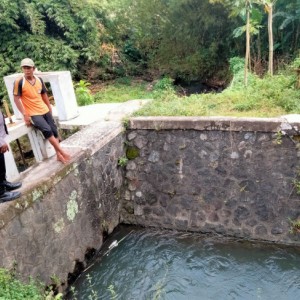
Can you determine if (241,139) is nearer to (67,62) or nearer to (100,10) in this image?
(67,62)

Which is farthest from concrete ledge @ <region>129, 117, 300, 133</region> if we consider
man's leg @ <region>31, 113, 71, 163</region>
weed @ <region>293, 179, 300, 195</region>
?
man's leg @ <region>31, 113, 71, 163</region>

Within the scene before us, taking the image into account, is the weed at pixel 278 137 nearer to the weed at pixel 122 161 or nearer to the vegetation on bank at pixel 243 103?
the vegetation on bank at pixel 243 103

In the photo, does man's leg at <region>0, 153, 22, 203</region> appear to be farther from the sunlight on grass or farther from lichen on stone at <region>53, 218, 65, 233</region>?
the sunlight on grass

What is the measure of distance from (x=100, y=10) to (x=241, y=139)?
28.2 ft

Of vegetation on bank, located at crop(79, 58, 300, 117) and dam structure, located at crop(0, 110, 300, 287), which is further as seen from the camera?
vegetation on bank, located at crop(79, 58, 300, 117)

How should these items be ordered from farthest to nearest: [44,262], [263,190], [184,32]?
[184,32], [263,190], [44,262]

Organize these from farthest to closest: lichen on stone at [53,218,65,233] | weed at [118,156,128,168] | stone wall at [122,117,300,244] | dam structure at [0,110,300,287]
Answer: weed at [118,156,128,168] < stone wall at [122,117,300,244] < dam structure at [0,110,300,287] < lichen on stone at [53,218,65,233]

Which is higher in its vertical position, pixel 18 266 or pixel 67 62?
pixel 67 62

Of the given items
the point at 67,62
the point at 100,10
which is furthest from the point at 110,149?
the point at 100,10

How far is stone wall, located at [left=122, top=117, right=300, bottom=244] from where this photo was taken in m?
5.51

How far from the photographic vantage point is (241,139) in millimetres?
5613

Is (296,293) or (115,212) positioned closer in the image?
(296,293)

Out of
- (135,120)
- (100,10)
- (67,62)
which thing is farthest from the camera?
(100,10)

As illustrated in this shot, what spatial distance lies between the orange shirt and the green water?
221 cm
